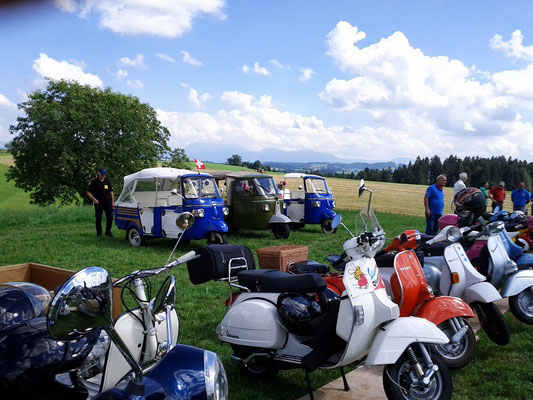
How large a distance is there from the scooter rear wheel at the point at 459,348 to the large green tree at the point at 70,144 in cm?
2582

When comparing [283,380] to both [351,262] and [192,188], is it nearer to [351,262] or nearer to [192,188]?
[351,262]

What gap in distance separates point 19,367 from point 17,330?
19cm

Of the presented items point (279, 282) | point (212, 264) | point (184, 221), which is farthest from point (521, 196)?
point (184, 221)

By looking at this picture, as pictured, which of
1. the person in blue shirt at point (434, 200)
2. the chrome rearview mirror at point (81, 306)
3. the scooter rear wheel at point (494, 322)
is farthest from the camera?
the person in blue shirt at point (434, 200)

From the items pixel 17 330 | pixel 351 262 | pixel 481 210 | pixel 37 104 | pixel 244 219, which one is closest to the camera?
pixel 17 330

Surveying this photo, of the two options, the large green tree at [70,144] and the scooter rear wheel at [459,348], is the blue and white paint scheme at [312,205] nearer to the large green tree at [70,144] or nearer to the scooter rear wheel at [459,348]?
the scooter rear wheel at [459,348]

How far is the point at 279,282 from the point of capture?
369 cm

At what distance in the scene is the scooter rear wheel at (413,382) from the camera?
312cm

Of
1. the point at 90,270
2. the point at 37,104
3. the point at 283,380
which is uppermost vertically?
the point at 37,104

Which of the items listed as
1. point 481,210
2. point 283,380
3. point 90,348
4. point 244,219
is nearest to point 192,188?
point 244,219

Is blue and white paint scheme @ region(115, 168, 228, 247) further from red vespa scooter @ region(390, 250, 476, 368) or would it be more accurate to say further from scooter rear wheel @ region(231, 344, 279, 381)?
red vespa scooter @ region(390, 250, 476, 368)

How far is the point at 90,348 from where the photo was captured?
2373 mm

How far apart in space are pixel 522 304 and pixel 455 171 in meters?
53.7

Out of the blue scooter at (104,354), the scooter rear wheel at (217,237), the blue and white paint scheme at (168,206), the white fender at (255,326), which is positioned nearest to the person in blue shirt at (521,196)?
the blue and white paint scheme at (168,206)
